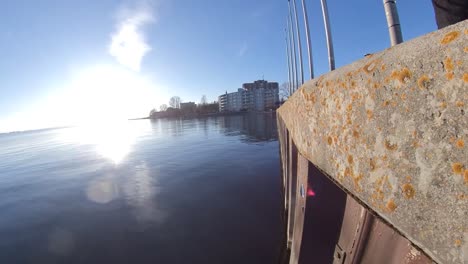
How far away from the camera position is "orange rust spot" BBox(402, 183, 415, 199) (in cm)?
74

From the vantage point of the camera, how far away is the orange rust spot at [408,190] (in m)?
0.74

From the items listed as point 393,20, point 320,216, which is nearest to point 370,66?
point 393,20

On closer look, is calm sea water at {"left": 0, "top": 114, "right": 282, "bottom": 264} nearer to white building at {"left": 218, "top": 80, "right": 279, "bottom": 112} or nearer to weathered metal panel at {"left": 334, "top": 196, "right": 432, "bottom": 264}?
weathered metal panel at {"left": 334, "top": 196, "right": 432, "bottom": 264}

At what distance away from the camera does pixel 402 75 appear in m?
0.75

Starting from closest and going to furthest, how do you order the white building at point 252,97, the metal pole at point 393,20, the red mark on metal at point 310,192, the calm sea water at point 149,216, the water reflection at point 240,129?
the metal pole at point 393,20 → the red mark on metal at point 310,192 → the calm sea water at point 149,216 → the water reflection at point 240,129 → the white building at point 252,97

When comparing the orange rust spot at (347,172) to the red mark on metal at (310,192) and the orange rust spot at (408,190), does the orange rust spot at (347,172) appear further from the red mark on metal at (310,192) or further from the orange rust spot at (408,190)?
the red mark on metal at (310,192)

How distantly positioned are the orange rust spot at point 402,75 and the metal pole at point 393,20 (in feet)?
5.38

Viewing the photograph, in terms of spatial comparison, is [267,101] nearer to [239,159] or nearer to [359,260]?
[239,159]

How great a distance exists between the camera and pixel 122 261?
5680 millimetres

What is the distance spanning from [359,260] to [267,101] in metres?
147

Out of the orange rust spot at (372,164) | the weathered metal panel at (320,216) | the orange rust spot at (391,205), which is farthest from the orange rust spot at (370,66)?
the weathered metal panel at (320,216)

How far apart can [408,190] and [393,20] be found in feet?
6.29

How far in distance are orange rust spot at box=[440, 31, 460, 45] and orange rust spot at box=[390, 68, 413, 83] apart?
4.6 inches

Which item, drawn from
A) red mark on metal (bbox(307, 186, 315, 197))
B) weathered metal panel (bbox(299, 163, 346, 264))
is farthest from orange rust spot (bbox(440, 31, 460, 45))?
red mark on metal (bbox(307, 186, 315, 197))
